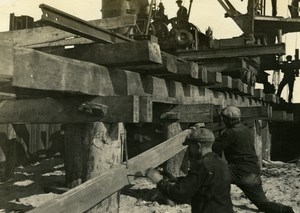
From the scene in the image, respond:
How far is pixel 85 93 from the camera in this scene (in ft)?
12.4

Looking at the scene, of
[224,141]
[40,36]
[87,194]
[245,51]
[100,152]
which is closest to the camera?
[87,194]

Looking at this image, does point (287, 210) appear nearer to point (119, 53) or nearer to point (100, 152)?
point (100, 152)

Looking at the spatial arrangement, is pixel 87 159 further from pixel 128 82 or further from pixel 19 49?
pixel 19 49

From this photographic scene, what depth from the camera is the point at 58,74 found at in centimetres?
345

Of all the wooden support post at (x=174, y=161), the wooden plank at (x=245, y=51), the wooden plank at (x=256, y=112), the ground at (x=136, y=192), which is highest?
the wooden plank at (x=245, y=51)

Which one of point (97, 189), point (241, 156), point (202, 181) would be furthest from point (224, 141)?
point (97, 189)

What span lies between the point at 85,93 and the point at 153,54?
732 mm

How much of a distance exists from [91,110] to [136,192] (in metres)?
4.85

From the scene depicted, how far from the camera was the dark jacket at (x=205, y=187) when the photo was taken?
3.55m

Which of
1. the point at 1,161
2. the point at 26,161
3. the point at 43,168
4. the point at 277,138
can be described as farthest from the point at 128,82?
the point at 277,138

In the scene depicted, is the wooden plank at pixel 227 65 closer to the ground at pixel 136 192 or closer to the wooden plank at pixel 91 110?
the ground at pixel 136 192

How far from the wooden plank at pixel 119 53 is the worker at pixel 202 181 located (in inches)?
32.1

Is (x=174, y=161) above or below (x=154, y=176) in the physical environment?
below

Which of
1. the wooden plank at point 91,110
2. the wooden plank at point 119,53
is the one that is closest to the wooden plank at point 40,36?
the wooden plank at point 119,53
